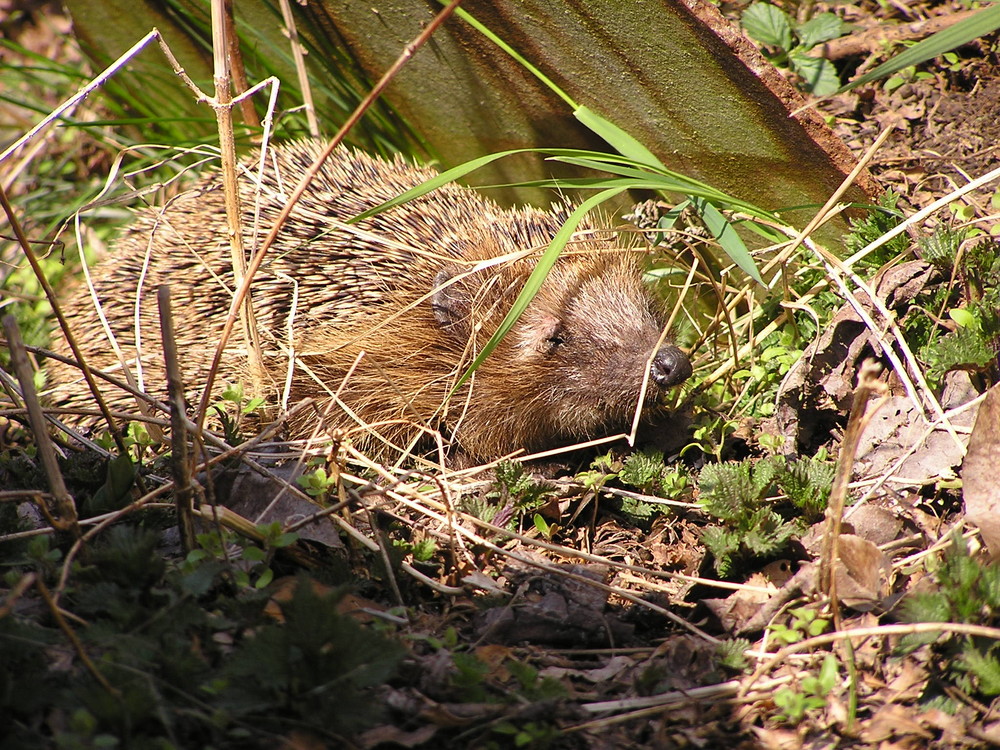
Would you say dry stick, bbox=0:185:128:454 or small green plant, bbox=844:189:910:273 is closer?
dry stick, bbox=0:185:128:454

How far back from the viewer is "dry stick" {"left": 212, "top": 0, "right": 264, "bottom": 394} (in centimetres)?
318

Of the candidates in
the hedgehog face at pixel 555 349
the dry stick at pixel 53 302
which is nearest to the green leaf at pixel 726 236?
the hedgehog face at pixel 555 349

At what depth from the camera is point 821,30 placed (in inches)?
167

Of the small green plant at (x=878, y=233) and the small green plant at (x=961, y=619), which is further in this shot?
the small green plant at (x=878, y=233)

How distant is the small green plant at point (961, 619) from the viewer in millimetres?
2215

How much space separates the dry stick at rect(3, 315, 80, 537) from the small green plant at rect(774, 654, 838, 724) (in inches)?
77.2

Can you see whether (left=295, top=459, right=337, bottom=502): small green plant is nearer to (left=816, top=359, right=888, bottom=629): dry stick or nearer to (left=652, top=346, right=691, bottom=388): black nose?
(left=652, top=346, right=691, bottom=388): black nose

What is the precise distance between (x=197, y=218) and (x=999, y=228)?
3534 mm

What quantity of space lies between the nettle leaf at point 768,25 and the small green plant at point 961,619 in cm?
284

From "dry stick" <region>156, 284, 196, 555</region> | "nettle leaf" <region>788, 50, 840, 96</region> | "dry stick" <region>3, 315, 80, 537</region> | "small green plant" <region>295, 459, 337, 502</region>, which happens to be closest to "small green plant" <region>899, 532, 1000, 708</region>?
"small green plant" <region>295, 459, 337, 502</region>

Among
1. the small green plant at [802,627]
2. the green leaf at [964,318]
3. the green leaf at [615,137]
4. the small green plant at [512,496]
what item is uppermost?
the green leaf at [615,137]

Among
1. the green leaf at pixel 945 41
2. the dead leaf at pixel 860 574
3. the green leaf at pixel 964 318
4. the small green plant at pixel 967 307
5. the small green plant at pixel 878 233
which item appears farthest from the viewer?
the small green plant at pixel 878 233

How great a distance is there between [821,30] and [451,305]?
2230 mm

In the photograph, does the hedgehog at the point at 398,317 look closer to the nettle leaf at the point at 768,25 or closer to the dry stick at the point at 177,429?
the nettle leaf at the point at 768,25
